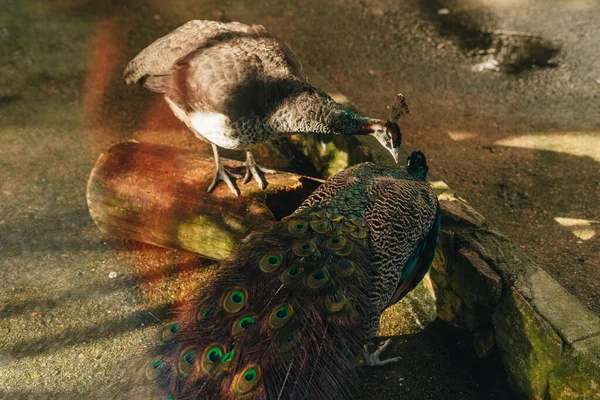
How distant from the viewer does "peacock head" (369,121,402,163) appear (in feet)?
11.4

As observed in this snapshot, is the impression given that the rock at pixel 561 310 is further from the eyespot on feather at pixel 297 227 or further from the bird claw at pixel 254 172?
the bird claw at pixel 254 172

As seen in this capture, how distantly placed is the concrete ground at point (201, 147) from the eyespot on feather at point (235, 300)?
38 cm

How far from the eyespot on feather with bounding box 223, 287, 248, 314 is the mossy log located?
A: 3.69ft

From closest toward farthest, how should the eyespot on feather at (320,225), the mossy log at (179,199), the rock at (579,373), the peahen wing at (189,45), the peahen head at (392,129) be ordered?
the rock at (579,373)
the eyespot on feather at (320,225)
the peahen head at (392,129)
the mossy log at (179,199)
the peahen wing at (189,45)

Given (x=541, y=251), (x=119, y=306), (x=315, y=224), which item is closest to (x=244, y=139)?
(x=315, y=224)

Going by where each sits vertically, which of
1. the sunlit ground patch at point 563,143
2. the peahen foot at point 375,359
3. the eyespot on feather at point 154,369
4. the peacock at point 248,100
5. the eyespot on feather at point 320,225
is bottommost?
the peahen foot at point 375,359

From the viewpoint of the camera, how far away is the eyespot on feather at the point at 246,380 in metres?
2.02

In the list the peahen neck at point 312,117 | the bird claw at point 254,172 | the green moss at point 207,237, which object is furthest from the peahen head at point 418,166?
the green moss at point 207,237

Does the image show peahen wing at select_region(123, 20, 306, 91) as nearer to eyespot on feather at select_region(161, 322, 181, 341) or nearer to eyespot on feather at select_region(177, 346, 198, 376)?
eyespot on feather at select_region(161, 322, 181, 341)

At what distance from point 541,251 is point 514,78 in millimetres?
2883

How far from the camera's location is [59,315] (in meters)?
3.54

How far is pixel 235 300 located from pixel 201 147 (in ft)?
9.79

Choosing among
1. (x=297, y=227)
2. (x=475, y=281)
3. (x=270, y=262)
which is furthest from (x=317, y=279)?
(x=475, y=281)

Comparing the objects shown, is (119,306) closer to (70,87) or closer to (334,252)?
(334,252)
